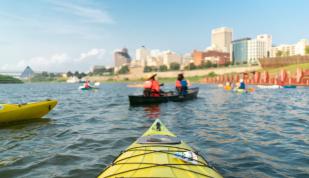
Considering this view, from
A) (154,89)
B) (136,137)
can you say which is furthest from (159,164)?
(154,89)

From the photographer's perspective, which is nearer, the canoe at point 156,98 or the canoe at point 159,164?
the canoe at point 159,164

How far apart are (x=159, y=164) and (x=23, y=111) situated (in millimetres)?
11070

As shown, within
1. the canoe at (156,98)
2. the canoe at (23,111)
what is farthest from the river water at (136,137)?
the canoe at (156,98)

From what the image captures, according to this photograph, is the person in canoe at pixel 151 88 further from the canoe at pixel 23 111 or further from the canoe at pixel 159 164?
the canoe at pixel 159 164

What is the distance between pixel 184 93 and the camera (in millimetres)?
26172

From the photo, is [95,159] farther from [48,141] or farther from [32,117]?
[32,117]

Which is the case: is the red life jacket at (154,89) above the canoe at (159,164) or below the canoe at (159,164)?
above

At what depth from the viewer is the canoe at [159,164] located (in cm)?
432

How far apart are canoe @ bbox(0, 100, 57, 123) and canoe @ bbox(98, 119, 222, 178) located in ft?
31.0

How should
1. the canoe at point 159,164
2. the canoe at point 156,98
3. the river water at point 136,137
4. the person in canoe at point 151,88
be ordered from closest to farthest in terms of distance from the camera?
1. the canoe at point 159,164
2. the river water at point 136,137
3. the canoe at point 156,98
4. the person in canoe at point 151,88

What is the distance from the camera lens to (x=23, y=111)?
13477 millimetres

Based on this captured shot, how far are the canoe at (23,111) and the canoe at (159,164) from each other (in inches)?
372

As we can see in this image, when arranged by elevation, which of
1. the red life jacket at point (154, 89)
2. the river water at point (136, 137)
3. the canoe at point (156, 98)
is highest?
the red life jacket at point (154, 89)

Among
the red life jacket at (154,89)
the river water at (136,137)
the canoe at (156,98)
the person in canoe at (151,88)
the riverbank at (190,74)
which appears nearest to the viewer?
the river water at (136,137)
